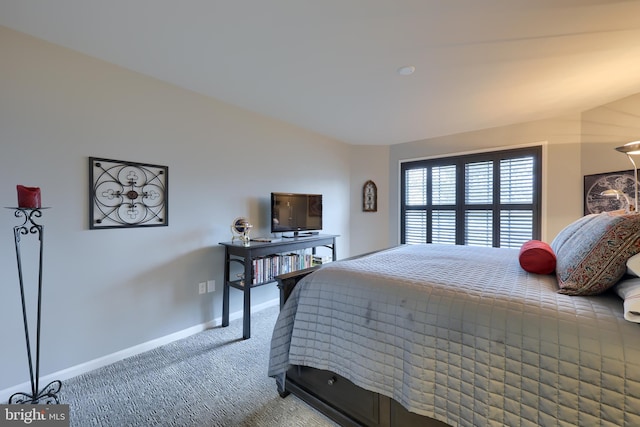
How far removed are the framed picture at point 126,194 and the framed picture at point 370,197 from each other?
9.98 feet

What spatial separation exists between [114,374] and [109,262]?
0.81m

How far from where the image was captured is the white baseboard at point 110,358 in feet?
5.70

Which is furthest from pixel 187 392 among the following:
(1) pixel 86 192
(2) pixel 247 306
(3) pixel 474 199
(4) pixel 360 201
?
(3) pixel 474 199

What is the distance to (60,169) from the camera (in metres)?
1.88

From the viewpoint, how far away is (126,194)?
2.18 metres

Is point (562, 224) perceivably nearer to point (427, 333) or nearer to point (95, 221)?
point (427, 333)

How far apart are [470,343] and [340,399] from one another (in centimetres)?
83

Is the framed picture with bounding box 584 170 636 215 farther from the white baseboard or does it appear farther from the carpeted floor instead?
the white baseboard

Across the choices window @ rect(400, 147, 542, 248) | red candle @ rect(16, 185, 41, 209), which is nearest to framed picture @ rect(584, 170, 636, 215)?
window @ rect(400, 147, 542, 248)

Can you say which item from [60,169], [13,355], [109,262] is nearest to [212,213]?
[109,262]

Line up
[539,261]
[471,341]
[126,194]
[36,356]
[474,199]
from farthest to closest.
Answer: [474,199] < [126,194] < [36,356] < [539,261] < [471,341]

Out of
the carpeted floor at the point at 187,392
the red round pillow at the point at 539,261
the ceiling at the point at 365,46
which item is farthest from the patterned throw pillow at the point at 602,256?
A: the carpeted floor at the point at 187,392

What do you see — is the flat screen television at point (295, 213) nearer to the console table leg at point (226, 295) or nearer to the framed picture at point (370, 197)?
the console table leg at point (226, 295)

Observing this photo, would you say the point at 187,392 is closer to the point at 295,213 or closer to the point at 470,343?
the point at 470,343
